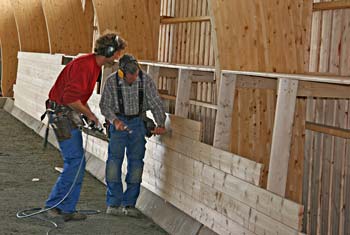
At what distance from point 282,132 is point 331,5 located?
60.0 inches

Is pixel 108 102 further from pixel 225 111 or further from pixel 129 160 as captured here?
pixel 225 111

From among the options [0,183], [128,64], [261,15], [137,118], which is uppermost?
[261,15]

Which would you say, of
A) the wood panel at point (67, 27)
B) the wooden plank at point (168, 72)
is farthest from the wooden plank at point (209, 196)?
the wood panel at point (67, 27)

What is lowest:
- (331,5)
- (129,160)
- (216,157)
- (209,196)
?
(209,196)

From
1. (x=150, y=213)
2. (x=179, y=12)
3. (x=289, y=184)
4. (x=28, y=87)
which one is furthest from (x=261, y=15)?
(x=28, y=87)

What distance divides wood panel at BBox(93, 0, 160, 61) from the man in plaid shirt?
297 cm

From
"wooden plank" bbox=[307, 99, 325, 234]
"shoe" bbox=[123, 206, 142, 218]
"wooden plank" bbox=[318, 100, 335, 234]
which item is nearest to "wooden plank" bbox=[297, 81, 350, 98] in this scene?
"wooden plank" bbox=[318, 100, 335, 234]

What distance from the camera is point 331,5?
5.66 m

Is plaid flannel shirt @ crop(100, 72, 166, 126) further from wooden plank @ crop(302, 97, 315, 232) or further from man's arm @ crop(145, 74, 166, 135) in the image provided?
wooden plank @ crop(302, 97, 315, 232)

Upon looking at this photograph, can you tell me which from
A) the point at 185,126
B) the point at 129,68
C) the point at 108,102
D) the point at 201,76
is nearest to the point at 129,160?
the point at 108,102

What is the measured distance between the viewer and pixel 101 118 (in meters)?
9.48

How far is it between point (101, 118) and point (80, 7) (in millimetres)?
4740

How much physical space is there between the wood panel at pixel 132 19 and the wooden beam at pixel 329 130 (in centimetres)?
440

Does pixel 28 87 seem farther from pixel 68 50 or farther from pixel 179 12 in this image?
pixel 179 12
